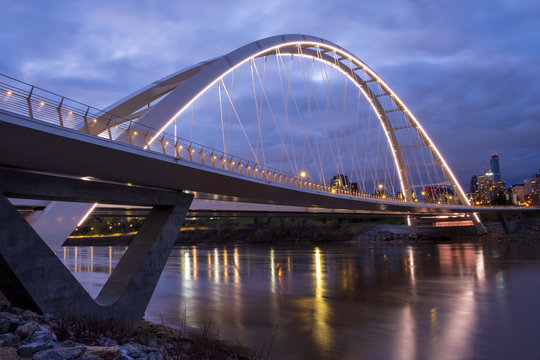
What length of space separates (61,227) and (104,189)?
3949mm

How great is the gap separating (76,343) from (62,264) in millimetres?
3510

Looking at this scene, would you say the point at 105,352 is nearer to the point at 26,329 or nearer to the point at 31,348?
the point at 31,348

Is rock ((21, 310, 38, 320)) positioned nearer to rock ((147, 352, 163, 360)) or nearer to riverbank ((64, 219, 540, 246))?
rock ((147, 352, 163, 360))

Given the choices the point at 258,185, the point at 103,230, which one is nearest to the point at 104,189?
the point at 258,185

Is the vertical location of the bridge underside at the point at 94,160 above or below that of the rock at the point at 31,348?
above

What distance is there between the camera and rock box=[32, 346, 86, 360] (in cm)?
485

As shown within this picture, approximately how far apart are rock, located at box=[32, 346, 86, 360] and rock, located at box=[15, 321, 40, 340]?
1500 millimetres

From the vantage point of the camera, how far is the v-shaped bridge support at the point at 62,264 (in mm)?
8109

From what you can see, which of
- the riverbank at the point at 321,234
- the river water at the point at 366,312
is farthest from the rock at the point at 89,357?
the riverbank at the point at 321,234

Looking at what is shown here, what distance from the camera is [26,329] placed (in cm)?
631

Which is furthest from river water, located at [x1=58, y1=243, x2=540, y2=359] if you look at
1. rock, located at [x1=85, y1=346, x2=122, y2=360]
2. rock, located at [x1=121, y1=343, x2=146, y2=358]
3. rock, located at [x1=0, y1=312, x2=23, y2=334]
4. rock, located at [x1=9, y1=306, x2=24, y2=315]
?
rock, located at [x1=9, y1=306, x2=24, y2=315]

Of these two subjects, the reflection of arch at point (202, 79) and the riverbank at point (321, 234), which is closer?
the reflection of arch at point (202, 79)

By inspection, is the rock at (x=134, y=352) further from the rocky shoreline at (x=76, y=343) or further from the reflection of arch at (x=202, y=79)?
the reflection of arch at (x=202, y=79)

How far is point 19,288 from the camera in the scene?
830 centimetres
